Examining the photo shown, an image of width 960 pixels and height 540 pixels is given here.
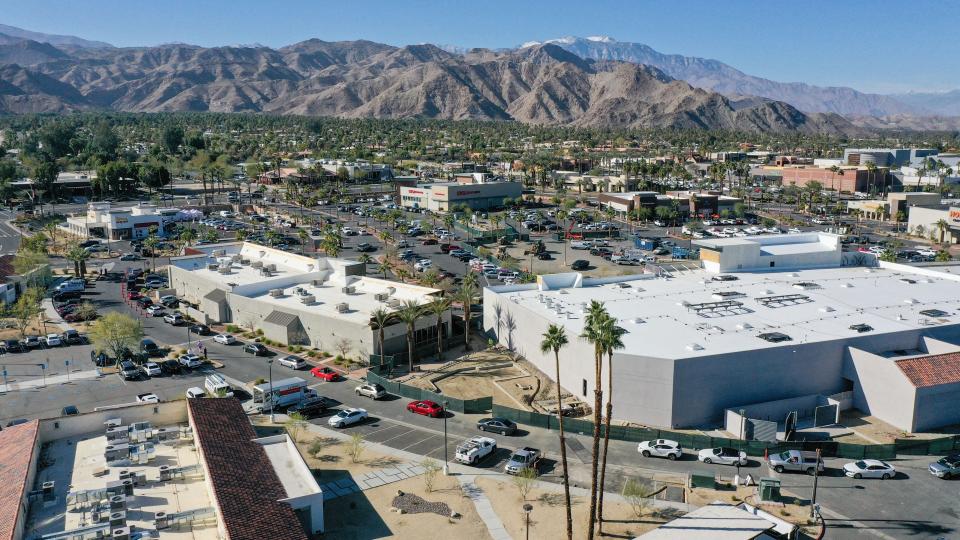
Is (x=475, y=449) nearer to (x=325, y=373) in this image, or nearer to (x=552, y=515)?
(x=552, y=515)

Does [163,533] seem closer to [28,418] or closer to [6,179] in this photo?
[28,418]

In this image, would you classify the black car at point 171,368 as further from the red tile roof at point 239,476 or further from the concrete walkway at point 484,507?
the concrete walkway at point 484,507

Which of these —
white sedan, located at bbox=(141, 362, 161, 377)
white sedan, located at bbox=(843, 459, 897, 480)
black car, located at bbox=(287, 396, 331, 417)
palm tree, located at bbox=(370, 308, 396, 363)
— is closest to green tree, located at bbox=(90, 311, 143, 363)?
white sedan, located at bbox=(141, 362, 161, 377)

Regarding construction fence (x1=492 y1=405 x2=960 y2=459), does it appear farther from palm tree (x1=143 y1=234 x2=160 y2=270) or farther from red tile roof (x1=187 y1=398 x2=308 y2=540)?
palm tree (x1=143 y1=234 x2=160 y2=270)

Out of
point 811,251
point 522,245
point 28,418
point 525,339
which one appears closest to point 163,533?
point 28,418

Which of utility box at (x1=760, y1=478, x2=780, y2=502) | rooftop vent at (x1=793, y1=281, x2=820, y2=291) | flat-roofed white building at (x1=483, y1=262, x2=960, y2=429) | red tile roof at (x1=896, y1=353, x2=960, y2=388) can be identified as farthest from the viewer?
rooftop vent at (x1=793, y1=281, x2=820, y2=291)

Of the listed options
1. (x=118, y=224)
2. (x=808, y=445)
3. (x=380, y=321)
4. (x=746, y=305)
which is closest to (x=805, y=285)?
(x=746, y=305)
